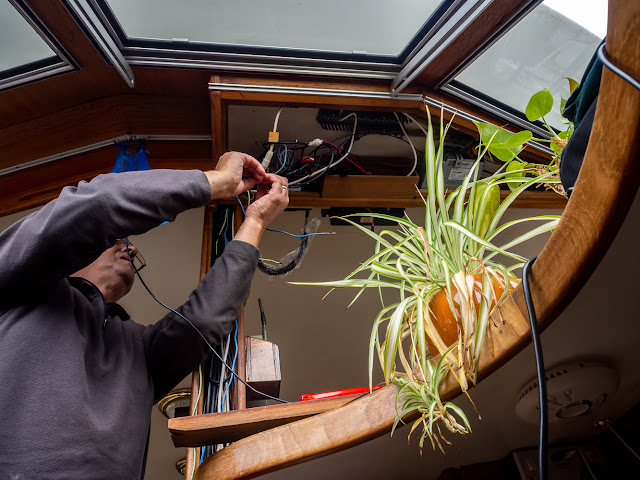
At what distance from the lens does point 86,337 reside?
1.16 m

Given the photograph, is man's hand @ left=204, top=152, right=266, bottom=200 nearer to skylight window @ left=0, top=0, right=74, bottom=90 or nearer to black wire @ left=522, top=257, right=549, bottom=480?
skylight window @ left=0, top=0, right=74, bottom=90

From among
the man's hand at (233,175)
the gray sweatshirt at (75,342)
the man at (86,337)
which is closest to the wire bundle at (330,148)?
the man's hand at (233,175)

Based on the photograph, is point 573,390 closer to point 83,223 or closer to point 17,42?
point 83,223

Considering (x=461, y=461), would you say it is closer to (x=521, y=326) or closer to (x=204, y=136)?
(x=521, y=326)

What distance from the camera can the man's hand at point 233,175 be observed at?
1314 millimetres

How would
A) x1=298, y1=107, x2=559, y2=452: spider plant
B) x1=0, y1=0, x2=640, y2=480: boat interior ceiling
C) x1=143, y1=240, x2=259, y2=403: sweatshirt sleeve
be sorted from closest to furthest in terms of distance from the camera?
x1=0, y1=0, x2=640, y2=480: boat interior ceiling → x1=298, y1=107, x2=559, y2=452: spider plant → x1=143, y1=240, x2=259, y2=403: sweatshirt sleeve

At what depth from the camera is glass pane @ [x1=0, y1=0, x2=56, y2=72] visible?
1.26m

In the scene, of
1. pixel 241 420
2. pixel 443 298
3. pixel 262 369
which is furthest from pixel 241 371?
pixel 443 298

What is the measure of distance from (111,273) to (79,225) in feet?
1.51

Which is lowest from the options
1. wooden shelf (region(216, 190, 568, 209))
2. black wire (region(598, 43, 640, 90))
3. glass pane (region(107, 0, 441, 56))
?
black wire (region(598, 43, 640, 90))

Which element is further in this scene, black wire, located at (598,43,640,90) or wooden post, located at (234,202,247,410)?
wooden post, located at (234,202,247,410)

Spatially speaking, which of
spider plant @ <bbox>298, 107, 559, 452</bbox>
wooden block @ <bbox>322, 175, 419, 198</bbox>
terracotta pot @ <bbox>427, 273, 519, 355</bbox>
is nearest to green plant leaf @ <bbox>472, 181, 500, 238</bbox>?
spider plant @ <bbox>298, 107, 559, 452</bbox>

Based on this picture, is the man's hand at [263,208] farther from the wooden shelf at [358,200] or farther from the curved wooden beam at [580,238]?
the curved wooden beam at [580,238]

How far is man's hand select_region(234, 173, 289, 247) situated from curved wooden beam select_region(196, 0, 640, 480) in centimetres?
78
